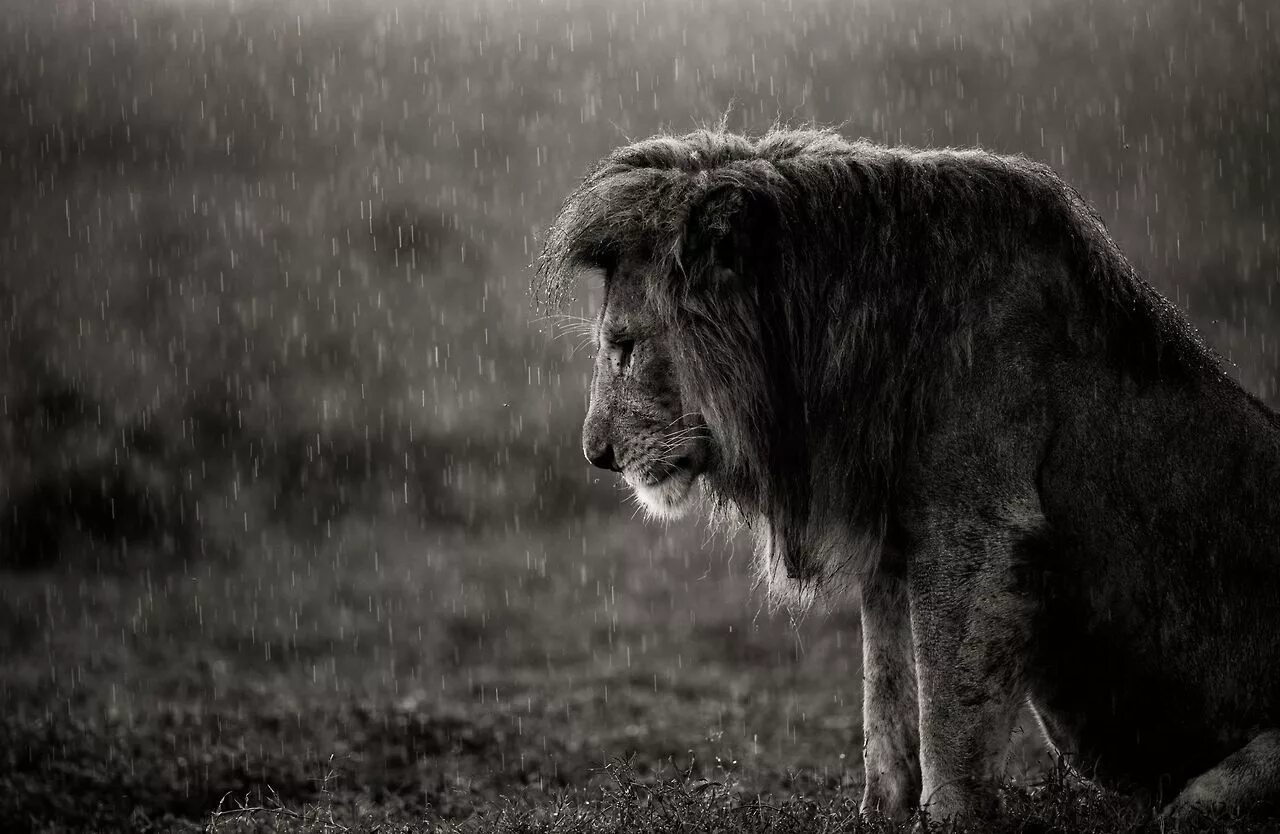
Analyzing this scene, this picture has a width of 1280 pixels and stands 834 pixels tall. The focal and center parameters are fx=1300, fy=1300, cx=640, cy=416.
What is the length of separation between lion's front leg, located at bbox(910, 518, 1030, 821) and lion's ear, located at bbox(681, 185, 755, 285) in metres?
1.22

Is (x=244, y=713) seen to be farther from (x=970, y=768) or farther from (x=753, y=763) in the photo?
(x=970, y=768)

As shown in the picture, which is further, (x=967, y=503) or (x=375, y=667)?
(x=375, y=667)

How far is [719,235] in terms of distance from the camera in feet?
15.2

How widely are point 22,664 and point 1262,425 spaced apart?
472 inches

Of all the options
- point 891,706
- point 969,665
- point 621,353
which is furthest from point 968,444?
point 621,353

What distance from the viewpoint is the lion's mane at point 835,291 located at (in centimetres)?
445

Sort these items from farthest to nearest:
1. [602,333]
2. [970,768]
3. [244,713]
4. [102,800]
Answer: [244,713] < [102,800] < [602,333] < [970,768]

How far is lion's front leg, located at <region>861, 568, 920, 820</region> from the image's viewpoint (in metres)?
4.80

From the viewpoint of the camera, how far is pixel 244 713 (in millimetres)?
10828

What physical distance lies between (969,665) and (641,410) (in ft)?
4.80

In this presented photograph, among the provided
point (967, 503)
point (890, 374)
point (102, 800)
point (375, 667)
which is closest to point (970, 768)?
point (967, 503)

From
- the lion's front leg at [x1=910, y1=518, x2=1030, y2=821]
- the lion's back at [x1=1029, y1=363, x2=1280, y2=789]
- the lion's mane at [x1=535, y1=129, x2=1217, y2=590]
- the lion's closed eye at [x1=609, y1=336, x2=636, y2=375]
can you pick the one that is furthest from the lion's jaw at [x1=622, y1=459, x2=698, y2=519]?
the lion's back at [x1=1029, y1=363, x2=1280, y2=789]

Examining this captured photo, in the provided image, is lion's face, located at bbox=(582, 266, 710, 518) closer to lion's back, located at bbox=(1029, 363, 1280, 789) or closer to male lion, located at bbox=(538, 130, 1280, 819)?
male lion, located at bbox=(538, 130, 1280, 819)

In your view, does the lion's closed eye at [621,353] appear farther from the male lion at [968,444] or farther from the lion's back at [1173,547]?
the lion's back at [1173,547]
